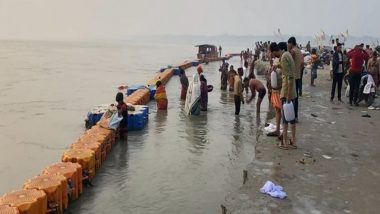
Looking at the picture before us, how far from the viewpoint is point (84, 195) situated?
763cm

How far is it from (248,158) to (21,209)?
222 inches

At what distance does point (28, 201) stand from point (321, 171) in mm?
5072

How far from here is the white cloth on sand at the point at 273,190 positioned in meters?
6.45

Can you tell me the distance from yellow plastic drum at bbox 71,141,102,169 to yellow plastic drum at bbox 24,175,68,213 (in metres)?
1.87

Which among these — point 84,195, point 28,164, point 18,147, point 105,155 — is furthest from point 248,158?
point 18,147

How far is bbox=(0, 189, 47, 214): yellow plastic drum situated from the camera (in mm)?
5746

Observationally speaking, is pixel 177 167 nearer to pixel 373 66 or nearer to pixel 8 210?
pixel 8 210

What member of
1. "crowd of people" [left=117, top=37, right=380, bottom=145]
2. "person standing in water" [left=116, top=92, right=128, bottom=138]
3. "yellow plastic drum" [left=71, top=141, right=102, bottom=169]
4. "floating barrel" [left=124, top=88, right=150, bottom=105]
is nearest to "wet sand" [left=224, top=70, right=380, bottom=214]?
"crowd of people" [left=117, top=37, right=380, bottom=145]

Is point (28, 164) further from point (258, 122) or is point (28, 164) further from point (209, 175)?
point (258, 122)

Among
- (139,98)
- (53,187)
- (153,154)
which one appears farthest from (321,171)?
(139,98)

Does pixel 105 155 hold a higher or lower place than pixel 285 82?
lower

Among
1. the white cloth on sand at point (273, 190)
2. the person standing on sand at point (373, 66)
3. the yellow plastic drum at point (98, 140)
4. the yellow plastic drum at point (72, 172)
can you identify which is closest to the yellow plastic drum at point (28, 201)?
the yellow plastic drum at point (72, 172)

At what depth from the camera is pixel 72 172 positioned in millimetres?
7188

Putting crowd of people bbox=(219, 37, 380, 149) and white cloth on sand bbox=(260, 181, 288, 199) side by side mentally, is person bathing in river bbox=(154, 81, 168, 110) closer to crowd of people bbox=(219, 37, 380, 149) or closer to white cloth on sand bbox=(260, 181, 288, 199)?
crowd of people bbox=(219, 37, 380, 149)
